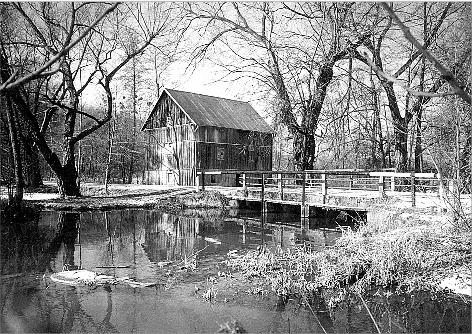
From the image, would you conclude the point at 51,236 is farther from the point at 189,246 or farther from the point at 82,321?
the point at 82,321

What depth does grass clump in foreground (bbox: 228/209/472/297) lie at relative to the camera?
25.6 ft

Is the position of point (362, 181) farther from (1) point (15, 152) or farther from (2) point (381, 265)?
(1) point (15, 152)

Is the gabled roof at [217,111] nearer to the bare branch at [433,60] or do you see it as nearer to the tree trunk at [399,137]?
the tree trunk at [399,137]

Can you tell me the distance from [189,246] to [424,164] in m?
19.1

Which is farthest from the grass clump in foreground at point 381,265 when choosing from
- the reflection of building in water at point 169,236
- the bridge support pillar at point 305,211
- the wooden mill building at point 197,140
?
the wooden mill building at point 197,140

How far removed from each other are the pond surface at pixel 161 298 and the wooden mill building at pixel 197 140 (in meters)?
16.8

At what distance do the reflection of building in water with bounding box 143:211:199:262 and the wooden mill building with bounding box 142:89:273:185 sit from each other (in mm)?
11118

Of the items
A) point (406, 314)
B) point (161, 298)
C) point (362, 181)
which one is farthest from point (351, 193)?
point (161, 298)

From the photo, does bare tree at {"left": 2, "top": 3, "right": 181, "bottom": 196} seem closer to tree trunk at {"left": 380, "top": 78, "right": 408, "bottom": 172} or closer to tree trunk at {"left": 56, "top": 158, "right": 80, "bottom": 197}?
tree trunk at {"left": 56, "top": 158, "right": 80, "bottom": 197}

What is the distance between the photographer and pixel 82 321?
252 inches

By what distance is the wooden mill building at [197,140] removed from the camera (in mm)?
30906

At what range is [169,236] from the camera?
46.9 ft

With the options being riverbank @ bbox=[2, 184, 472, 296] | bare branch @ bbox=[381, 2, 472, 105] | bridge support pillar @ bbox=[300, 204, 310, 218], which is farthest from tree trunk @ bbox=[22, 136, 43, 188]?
bare branch @ bbox=[381, 2, 472, 105]

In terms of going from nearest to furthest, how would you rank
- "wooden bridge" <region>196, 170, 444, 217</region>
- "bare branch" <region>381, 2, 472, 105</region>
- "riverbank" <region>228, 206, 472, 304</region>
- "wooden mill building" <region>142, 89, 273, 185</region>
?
"bare branch" <region>381, 2, 472, 105</region> < "riverbank" <region>228, 206, 472, 304</region> < "wooden bridge" <region>196, 170, 444, 217</region> < "wooden mill building" <region>142, 89, 273, 185</region>
